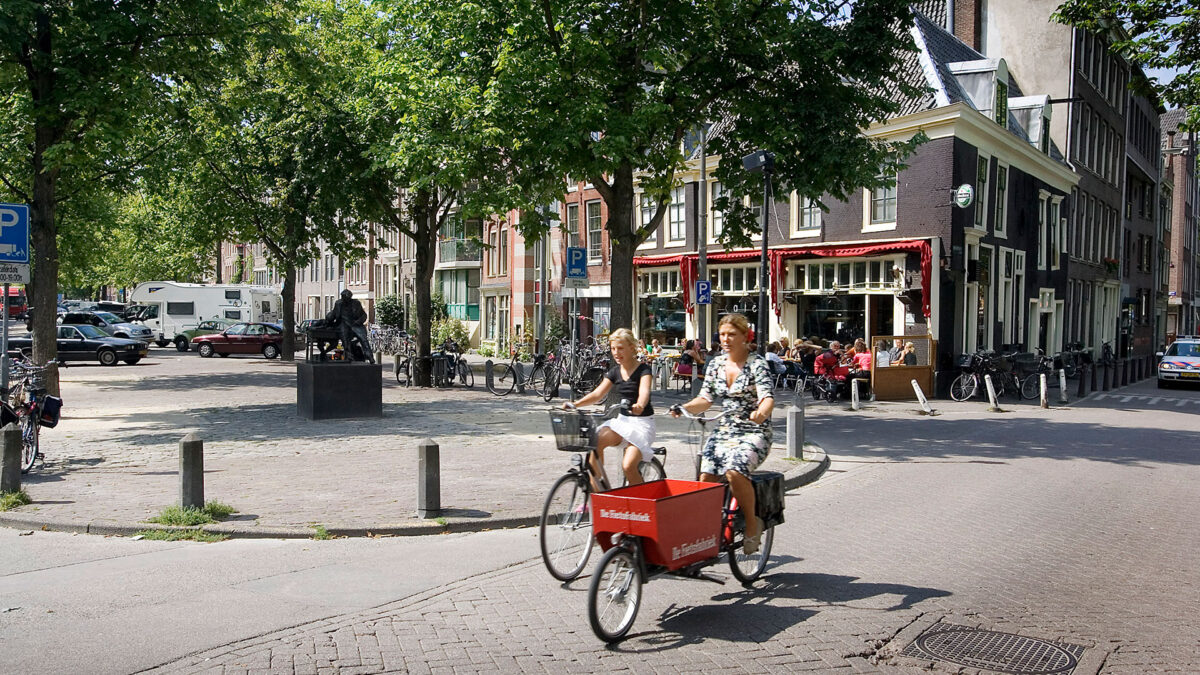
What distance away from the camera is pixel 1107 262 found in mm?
41625

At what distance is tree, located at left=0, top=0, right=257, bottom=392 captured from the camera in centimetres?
1455

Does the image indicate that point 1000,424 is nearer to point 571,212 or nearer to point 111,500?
point 111,500

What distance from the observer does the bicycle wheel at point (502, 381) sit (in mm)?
22061

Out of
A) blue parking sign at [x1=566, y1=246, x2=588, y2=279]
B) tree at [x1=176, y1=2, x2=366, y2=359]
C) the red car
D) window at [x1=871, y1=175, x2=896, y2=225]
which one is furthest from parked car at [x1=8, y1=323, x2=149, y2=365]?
window at [x1=871, y1=175, x2=896, y2=225]

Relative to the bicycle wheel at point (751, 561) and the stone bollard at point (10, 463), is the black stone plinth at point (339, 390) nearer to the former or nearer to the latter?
the stone bollard at point (10, 463)

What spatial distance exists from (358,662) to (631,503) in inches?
66.0

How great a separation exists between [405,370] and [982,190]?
1737 cm

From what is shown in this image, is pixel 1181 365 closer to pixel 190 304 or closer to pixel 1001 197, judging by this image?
pixel 1001 197

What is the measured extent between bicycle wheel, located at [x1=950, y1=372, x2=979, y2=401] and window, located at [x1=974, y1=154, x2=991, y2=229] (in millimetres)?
5953

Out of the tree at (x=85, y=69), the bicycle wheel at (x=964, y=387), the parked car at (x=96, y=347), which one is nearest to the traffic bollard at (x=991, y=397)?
the bicycle wheel at (x=964, y=387)

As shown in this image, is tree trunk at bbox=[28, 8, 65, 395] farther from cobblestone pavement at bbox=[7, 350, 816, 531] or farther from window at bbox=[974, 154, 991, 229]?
window at bbox=[974, 154, 991, 229]

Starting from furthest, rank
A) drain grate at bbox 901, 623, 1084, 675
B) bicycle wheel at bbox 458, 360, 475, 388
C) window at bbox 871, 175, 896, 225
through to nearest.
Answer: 1. window at bbox 871, 175, 896, 225
2. bicycle wheel at bbox 458, 360, 475, 388
3. drain grate at bbox 901, 623, 1084, 675

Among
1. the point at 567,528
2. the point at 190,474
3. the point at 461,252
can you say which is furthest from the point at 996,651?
the point at 461,252

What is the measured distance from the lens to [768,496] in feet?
20.3
